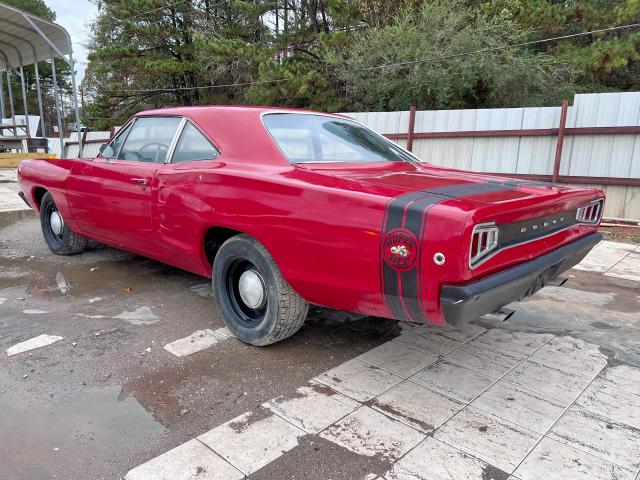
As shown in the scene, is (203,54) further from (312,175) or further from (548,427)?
(548,427)

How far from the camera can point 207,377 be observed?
107 inches

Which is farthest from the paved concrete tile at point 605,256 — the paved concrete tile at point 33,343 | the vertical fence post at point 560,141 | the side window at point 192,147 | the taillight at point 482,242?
the paved concrete tile at point 33,343

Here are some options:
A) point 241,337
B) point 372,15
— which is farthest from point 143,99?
point 241,337

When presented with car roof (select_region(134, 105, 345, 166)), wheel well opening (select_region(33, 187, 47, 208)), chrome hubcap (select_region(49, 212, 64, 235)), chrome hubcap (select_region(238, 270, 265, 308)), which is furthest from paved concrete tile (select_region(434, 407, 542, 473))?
wheel well opening (select_region(33, 187, 47, 208))

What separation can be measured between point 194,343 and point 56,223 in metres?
3.03

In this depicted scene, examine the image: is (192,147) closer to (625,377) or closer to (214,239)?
(214,239)

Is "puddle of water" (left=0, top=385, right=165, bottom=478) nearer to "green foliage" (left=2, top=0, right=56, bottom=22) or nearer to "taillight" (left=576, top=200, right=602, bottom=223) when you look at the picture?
"taillight" (left=576, top=200, right=602, bottom=223)

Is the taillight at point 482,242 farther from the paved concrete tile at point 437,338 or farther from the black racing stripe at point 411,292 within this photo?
the paved concrete tile at point 437,338

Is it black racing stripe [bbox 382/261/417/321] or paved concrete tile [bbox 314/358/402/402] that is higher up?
black racing stripe [bbox 382/261/417/321]

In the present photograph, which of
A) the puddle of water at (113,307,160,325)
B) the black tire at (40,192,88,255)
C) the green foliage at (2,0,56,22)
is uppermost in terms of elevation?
the green foliage at (2,0,56,22)

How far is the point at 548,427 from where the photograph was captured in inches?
90.8

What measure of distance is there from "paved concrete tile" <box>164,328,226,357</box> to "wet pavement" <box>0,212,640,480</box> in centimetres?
3

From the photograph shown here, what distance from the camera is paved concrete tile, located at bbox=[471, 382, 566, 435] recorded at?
2.35m

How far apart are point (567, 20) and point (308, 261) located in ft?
55.5
